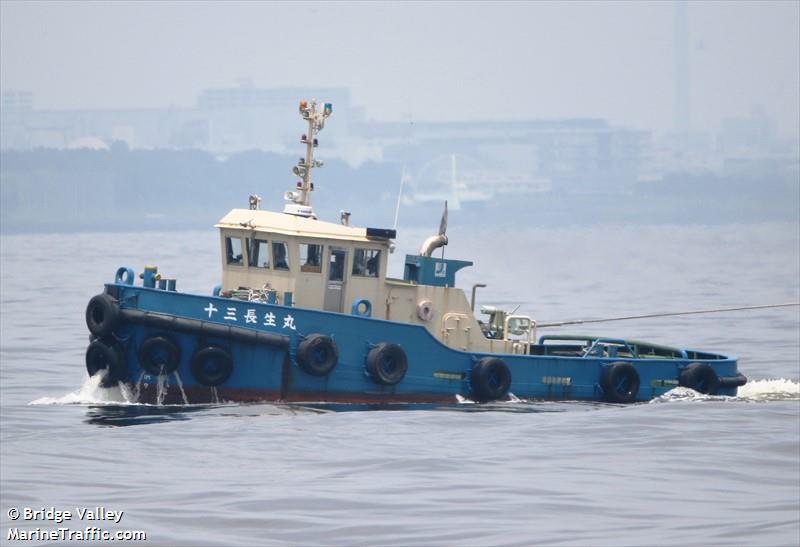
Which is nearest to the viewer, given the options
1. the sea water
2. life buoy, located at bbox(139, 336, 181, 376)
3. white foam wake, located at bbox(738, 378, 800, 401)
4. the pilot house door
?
the sea water

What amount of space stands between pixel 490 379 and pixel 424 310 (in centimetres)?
152

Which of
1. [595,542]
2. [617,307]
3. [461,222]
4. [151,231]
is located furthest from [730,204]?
[595,542]

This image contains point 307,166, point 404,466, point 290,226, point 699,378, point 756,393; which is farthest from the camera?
point 756,393

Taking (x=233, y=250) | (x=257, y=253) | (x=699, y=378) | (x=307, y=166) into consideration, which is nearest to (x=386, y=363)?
(x=257, y=253)

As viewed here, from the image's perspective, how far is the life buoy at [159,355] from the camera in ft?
73.0

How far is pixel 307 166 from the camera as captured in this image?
24.1 m

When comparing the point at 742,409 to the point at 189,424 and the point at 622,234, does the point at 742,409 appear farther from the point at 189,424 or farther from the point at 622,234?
the point at 622,234

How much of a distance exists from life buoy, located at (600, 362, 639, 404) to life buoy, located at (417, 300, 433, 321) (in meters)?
3.34

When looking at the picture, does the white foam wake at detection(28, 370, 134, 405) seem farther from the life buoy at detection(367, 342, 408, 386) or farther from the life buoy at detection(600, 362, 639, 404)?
the life buoy at detection(600, 362, 639, 404)

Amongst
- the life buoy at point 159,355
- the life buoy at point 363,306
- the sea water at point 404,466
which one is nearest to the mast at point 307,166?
the life buoy at point 363,306

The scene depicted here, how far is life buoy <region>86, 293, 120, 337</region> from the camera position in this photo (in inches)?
877

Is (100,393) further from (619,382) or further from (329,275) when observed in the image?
(619,382)

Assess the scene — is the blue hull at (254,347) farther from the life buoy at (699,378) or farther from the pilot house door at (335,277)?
the life buoy at (699,378)

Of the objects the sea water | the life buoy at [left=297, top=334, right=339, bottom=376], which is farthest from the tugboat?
the sea water
